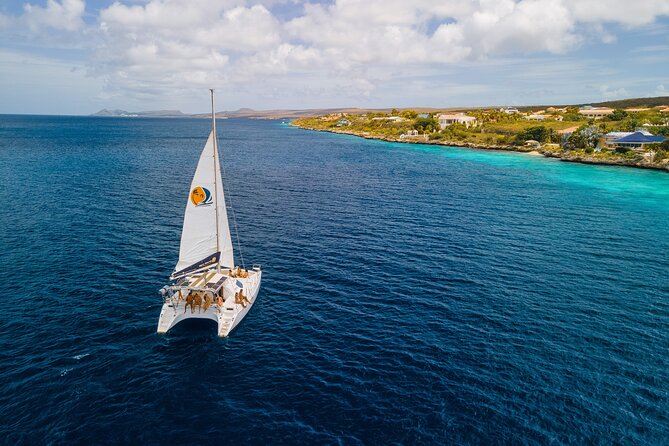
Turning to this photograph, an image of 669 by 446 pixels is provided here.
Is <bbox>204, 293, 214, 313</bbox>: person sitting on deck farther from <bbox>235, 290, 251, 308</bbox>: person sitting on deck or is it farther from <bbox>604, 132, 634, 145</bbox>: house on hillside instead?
<bbox>604, 132, 634, 145</bbox>: house on hillside

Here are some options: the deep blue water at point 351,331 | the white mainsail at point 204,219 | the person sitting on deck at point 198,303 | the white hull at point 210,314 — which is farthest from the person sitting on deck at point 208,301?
the white mainsail at point 204,219

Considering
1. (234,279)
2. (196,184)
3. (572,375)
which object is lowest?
(572,375)

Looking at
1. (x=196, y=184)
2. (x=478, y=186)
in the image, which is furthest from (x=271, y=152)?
(x=196, y=184)

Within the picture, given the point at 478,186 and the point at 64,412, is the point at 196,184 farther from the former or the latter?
the point at 478,186

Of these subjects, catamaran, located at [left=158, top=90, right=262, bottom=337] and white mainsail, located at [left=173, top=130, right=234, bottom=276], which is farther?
white mainsail, located at [left=173, top=130, right=234, bottom=276]

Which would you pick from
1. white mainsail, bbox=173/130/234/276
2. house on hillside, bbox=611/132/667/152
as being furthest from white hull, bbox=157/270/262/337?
house on hillside, bbox=611/132/667/152

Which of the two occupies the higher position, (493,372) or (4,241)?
(4,241)

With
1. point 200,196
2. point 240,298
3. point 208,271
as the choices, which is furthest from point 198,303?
point 200,196

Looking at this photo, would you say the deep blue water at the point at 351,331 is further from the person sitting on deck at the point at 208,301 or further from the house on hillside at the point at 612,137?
the house on hillside at the point at 612,137
